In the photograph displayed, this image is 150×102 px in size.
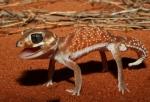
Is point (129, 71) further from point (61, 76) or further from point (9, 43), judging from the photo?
point (9, 43)

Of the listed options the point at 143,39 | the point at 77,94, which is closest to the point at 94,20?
the point at 143,39

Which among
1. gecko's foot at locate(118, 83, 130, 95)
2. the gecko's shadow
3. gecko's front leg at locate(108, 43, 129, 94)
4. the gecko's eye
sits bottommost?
the gecko's shadow

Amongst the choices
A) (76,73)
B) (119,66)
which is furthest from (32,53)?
(119,66)

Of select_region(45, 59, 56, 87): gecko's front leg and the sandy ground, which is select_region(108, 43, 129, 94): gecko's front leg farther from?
select_region(45, 59, 56, 87): gecko's front leg

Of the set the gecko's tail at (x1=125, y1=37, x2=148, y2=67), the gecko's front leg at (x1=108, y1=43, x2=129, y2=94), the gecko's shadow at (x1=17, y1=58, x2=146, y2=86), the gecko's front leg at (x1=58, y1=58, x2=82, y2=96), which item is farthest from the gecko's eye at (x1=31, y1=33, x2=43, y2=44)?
the gecko's tail at (x1=125, y1=37, x2=148, y2=67)

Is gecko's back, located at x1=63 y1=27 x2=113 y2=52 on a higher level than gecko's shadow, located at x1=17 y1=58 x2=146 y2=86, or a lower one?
higher

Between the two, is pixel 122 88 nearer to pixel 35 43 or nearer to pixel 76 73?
pixel 76 73
